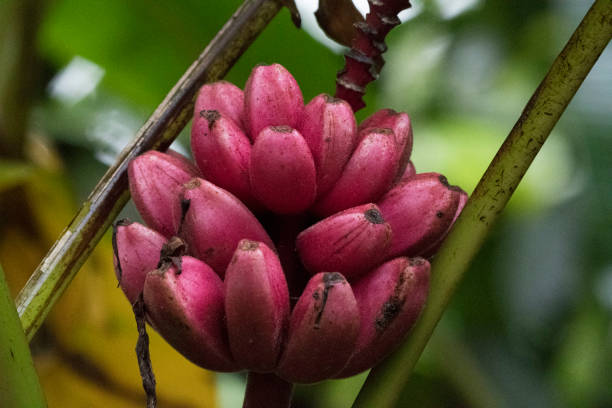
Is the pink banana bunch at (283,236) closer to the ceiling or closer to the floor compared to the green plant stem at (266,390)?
closer to the ceiling

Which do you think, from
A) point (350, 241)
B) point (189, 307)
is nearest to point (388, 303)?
point (350, 241)

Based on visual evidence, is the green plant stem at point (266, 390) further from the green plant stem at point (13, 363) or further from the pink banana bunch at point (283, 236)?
the green plant stem at point (13, 363)

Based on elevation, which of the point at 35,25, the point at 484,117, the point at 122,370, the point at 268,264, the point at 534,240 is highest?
the point at 484,117

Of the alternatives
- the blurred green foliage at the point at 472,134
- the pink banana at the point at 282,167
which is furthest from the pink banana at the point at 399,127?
the blurred green foliage at the point at 472,134

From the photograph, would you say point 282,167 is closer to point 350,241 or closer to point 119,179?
point 350,241

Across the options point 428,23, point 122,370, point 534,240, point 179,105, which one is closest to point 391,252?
point 179,105

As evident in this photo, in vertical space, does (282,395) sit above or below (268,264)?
below

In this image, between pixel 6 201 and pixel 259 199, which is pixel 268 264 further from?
pixel 6 201
